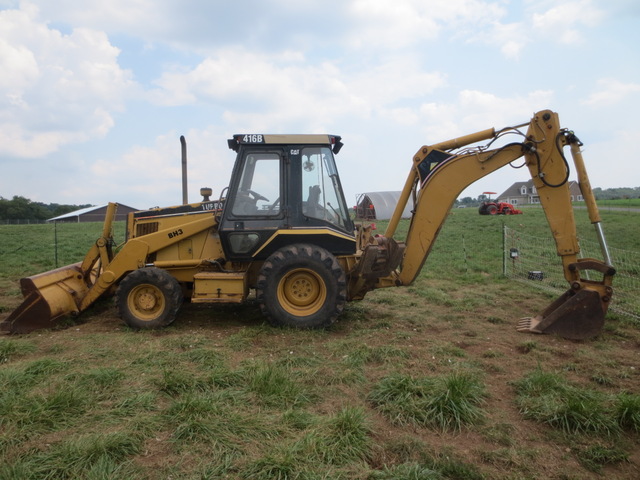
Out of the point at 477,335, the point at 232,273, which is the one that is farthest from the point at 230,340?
the point at 477,335

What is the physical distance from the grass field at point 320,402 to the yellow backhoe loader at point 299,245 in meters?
0.43

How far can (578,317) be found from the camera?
607 cm

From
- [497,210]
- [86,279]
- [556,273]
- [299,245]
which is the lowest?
[556,273]

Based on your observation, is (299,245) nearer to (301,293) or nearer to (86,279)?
(301,293)

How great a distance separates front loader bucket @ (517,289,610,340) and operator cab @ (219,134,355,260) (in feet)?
9.25

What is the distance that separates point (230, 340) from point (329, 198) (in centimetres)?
246

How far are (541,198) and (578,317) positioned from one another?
164cm

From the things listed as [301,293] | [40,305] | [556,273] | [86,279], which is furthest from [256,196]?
[556,273]

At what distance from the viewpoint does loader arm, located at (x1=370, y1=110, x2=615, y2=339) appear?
6078mm

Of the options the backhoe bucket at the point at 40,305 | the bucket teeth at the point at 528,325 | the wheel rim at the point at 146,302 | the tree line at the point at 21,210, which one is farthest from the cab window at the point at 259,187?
the tree line at the point at 21,210

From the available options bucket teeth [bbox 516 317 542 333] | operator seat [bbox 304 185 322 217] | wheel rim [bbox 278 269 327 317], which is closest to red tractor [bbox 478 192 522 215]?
bucket teeth [bbox 516 317 542 333]

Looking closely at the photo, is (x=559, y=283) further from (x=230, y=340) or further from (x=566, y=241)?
(x=230, y=340)

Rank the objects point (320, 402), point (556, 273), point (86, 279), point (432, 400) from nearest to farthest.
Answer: point (432, 400) < point (320, 402) < point (86, 279) < point (556, 273)

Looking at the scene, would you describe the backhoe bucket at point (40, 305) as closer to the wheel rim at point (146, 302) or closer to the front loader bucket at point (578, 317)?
the wheel rim at point (146, 302)
